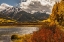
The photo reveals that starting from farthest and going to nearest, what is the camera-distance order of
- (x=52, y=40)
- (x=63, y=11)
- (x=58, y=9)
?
(x=58, y=9) → (x=63, y=11) → (x=52, y=40)

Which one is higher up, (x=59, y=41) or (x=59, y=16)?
(x=59, y=41)

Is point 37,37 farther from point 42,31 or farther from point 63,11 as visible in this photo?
point 63,11

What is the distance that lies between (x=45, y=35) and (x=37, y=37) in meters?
1.05

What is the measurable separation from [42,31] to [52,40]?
164 centimetres

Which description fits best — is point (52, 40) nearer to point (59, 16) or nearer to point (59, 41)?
point (59, 41)

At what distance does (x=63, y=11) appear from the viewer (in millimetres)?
94250

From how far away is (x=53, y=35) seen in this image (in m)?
25.7

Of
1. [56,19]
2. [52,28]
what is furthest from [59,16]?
[52,28]

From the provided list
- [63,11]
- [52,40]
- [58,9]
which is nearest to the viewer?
[52,40]

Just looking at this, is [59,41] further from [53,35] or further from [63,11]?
[63,11]

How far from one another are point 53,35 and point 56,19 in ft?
246

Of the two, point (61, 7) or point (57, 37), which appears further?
point (61, 7)

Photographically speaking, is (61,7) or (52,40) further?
(61,7)

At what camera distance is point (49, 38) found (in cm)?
2555
